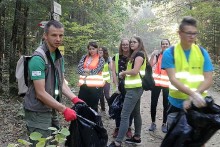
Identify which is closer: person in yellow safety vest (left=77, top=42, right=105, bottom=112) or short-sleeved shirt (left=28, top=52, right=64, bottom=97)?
short-sleeved shirt (left=28, top=52, right=64, bottom=97)

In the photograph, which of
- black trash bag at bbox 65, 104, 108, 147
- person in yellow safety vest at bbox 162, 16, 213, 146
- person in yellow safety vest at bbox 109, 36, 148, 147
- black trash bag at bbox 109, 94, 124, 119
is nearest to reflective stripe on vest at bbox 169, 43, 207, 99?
person in yellow safety vest at bbox 162, 16, 213, 146

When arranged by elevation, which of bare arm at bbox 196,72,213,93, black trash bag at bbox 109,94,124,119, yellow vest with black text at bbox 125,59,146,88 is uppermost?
bare arm at bbox 196,72,213,93

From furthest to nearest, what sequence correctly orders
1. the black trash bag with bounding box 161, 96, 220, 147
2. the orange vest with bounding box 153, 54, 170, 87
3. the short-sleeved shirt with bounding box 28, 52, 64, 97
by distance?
the orange vest with bounding box 153, 54, 170, 87
the short-sleeved shirt with bounding box 28, 52, 64, 97
the black trash bag with bounding box 161, 96, 220, 147

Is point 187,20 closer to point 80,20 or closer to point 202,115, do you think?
point 202,115

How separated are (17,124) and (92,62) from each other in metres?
2.37

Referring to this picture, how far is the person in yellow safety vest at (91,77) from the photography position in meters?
6.78

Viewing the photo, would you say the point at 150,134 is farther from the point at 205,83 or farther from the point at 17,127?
the point at 205,83

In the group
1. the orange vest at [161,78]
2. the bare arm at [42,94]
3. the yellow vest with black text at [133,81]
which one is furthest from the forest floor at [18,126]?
the bare arm at [42,94]

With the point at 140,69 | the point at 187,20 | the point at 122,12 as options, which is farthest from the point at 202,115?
the point at 122,12

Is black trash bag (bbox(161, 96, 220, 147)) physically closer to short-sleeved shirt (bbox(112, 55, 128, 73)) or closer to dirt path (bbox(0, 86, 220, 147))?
short-sleeved shirt (bbox(112, 55, 128, 73))

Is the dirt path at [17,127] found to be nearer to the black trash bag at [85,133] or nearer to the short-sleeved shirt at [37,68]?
the black trash bag at [85,133]

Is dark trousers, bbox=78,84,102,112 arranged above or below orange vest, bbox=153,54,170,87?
below

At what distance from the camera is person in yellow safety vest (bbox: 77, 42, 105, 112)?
6777 mm

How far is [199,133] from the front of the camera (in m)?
3.12
